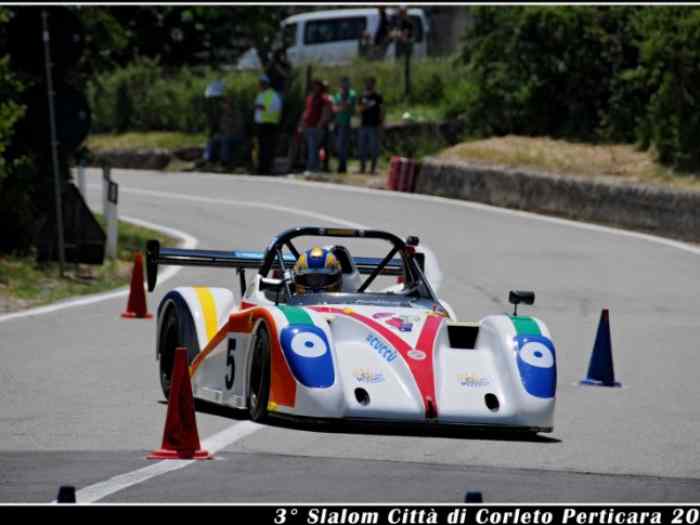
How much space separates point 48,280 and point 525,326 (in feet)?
31.7

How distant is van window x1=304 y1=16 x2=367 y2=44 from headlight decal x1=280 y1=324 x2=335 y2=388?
3376 centimetres

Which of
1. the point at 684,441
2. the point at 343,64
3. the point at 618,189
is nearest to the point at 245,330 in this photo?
the point at 684,441

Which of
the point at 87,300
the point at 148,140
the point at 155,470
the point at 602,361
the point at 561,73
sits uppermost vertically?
the point at 561,73

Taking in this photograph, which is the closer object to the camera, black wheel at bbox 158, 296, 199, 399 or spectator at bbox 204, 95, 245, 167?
black wheel at bbox 158, 296, 199, 399

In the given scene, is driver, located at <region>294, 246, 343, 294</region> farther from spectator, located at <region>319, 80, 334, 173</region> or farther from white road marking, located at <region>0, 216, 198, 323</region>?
spectator, located at <region>319, 80, 334, 173</region>

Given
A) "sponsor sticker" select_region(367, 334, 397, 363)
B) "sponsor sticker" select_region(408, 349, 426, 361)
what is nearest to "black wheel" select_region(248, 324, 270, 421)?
"sponsor sticker" select_region(367, 334, 397, 363)

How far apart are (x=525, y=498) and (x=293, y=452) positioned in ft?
6.02

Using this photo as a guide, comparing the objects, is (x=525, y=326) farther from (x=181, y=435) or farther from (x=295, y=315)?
(x=181, y=435)

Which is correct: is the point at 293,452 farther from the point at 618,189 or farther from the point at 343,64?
the point at 343,64

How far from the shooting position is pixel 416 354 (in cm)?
1093

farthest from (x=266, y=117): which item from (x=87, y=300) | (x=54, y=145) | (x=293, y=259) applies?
(x=293, y=259)

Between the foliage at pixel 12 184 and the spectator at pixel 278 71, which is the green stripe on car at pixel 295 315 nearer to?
the foliage at pixel 12 184

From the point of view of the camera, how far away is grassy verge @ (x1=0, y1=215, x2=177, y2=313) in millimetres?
18812

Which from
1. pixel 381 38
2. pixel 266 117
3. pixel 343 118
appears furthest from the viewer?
pixel 381 38
